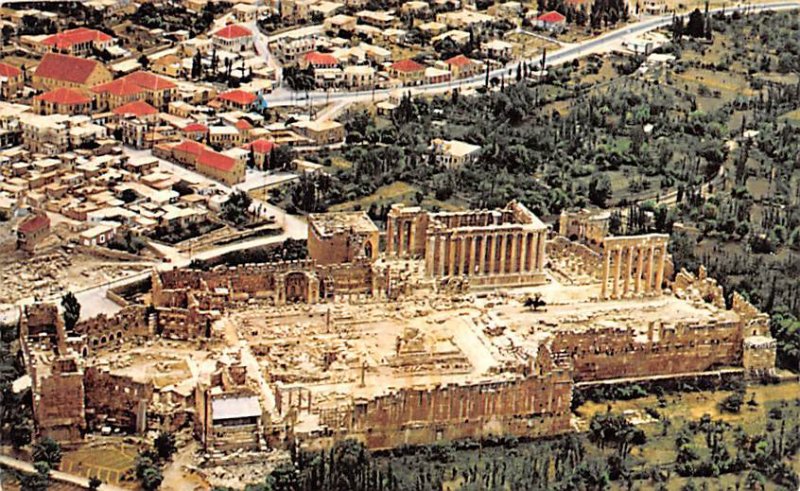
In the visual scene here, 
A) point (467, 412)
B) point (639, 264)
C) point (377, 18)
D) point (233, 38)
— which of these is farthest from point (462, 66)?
point (467, 412)

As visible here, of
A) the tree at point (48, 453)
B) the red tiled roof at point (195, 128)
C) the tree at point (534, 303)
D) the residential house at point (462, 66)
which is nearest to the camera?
the tree at point (48, 453)

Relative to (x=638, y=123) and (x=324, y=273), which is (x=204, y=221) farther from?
(x=638, y=123)

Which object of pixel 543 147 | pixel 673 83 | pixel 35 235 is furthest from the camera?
pixel 673 83

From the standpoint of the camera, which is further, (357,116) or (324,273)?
(357,116)

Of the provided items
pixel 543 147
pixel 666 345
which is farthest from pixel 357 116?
pixel 666 345

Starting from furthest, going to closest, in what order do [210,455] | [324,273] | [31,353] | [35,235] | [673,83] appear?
[673,83] < [35,235] < [324,273] < [31,353] < [210,455]

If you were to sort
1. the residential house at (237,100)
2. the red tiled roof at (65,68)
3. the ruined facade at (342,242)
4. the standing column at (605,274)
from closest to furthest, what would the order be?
the standing column at (605,274) → the ruined facade at (342,242) → the residential house at (237,100) → the red tiled roof at (65,68)

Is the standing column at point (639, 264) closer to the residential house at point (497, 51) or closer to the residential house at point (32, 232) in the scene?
the residential house at point (32, 232)

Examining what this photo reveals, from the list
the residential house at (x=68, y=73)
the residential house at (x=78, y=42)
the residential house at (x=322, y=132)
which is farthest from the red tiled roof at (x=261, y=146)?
the residential house at (x=78, y=42)
